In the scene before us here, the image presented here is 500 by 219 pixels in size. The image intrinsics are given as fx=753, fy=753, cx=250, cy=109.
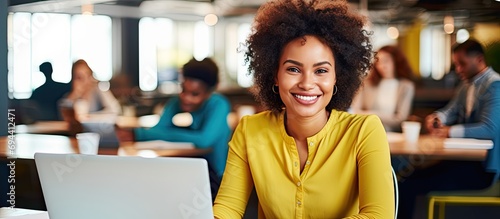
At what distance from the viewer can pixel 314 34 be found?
1816 mm

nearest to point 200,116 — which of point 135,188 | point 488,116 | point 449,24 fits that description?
point 449,24

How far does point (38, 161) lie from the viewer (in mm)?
1383

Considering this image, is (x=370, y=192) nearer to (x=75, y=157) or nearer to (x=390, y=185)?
(x=390, y=185)

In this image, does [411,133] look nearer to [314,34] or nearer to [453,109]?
[453,109]

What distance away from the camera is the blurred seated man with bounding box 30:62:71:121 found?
5625 mm

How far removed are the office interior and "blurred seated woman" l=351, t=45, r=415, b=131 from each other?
0.17ft

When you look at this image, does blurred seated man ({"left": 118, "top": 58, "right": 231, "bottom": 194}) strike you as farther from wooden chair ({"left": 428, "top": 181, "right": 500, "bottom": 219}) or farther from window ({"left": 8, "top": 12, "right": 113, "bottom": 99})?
wooden chair ({"left": 428, "top": 181, "right": 500, "bottom": 219})

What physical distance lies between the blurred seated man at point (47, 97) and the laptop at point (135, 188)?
4430mm

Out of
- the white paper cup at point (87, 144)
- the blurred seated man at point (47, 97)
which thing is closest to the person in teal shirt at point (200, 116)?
the white paper cup at point (87, 144)

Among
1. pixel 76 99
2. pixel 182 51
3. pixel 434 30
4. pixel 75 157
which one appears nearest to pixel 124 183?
pixel 75 157

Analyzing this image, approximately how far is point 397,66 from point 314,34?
290cm

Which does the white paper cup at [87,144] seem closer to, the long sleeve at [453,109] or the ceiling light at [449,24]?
the long sleeve at [453,109]

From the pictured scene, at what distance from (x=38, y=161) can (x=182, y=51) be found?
3.90 m

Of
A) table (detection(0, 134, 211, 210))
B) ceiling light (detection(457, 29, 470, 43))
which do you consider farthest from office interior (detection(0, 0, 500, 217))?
table (detection(0, 134, 211, 210))
